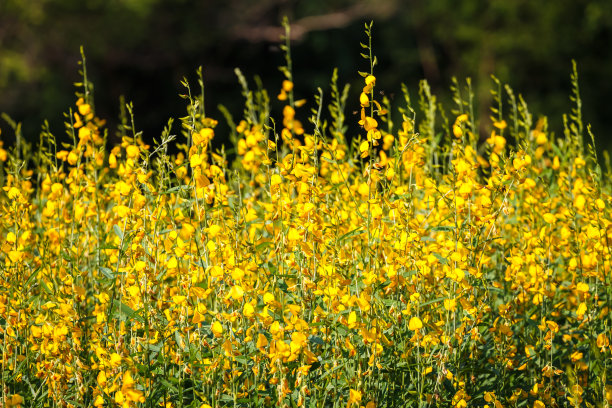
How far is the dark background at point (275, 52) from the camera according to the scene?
427 inches

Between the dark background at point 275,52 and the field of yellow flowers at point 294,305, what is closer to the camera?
the field of yellow flowers at point 294,305

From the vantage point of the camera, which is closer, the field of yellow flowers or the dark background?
the field of yellow flowers

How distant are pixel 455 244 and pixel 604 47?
Answer: 13.9 m

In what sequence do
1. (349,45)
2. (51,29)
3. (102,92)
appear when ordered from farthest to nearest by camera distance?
(349,45) < (102,92) < (51,29)

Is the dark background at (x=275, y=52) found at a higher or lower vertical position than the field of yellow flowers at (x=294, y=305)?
higher

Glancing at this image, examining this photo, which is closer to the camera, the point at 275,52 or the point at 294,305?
the point at 294,305

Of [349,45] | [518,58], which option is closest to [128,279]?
[349,45]

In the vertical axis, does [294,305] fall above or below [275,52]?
below

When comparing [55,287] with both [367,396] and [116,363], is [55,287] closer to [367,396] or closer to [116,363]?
[116,363]

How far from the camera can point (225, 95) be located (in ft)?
41.3

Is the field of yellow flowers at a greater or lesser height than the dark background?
lesser

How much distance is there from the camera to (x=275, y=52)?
993cm

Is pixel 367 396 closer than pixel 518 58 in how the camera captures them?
Yes

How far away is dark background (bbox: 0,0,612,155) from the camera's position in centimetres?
1085
